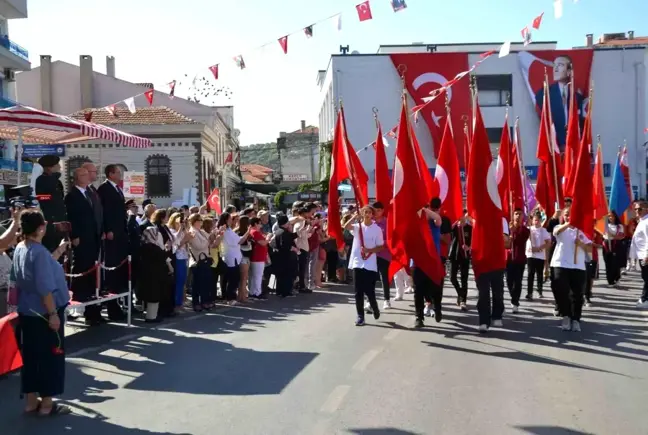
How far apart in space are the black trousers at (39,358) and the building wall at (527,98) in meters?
40.5

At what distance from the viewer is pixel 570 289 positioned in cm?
1059

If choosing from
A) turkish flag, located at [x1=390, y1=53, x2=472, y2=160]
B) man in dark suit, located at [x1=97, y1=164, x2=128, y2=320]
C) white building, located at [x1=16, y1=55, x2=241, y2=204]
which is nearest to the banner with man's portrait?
turkish flag, located at [x1=390, y1=53, x2=472, y2=160]

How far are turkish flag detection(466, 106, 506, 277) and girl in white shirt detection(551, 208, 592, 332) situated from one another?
79cm

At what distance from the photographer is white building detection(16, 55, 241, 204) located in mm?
44750

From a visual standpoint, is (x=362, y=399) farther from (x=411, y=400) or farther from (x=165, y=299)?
(x=165, y=299)

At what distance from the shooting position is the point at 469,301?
47.7 ft

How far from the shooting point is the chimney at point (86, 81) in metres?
48.8

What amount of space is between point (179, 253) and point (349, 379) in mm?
6170

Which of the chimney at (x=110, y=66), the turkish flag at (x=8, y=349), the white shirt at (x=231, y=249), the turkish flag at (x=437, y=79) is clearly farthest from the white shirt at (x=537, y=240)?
the chimney at (x=110, y=66)

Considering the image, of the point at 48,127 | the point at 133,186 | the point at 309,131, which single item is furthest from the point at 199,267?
the point at 309,131

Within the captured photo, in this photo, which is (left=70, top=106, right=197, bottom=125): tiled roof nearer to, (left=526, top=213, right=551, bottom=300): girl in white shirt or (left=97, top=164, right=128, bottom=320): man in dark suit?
(left=526, top=213, right=551, bottom=300): girl in white shirt

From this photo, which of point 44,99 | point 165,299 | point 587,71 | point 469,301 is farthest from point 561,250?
point 44,99

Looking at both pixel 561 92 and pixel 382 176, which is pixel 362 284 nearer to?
pixel 382 176

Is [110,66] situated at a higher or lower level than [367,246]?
higher
